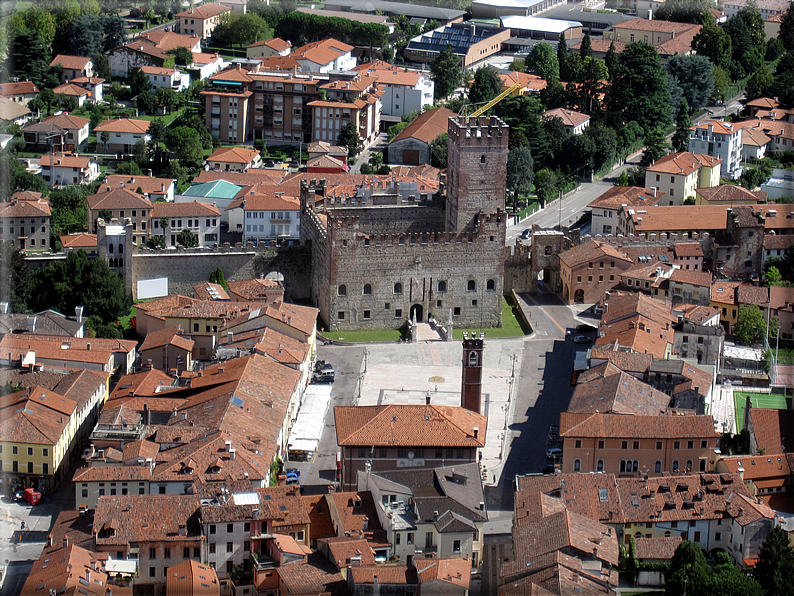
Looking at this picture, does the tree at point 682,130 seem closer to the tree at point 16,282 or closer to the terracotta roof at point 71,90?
the terracotta roof at point 71,90

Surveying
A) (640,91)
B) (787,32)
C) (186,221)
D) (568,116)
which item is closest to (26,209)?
(186,221)

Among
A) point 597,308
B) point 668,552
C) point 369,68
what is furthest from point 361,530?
point 369,68

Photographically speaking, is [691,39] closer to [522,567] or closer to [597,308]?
[597,308]

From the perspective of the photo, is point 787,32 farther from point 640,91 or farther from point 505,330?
point 505,330

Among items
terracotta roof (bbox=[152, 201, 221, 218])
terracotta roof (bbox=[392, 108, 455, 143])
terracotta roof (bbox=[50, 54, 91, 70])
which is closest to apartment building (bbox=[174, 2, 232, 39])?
terracotta roof (bbox=[50, 54, 91, 70])

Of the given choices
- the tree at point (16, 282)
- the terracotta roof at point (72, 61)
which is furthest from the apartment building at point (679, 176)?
the terracotta roof at point (72, 61)
